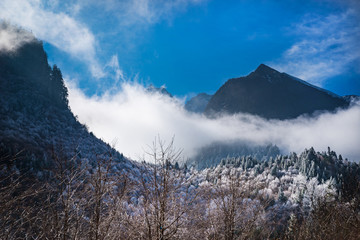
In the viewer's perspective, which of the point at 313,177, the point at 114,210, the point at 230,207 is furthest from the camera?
the point at 313,177

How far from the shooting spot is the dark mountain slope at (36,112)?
76.6 meters

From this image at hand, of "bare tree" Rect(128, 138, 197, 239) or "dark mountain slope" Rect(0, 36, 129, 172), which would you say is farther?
"dark mountain slope" Rect(0, 36, 129, 172)

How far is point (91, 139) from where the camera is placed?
114062 mm

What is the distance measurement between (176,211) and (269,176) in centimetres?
12858

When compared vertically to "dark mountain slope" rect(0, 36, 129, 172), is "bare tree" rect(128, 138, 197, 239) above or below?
below

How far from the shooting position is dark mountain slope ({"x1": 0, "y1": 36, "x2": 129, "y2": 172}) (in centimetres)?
7662

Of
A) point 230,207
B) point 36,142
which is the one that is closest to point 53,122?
point 36,142

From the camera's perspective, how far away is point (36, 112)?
105m

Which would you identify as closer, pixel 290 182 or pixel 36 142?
pixel 36 142

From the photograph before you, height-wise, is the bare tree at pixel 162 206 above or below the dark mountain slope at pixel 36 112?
below

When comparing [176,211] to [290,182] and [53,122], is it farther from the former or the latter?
[290,182]

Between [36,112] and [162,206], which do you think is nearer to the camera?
[162,206]

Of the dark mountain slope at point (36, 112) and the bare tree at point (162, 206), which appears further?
the dark mountain slope at point (36, 112)

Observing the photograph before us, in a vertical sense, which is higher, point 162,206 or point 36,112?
point 36,112
